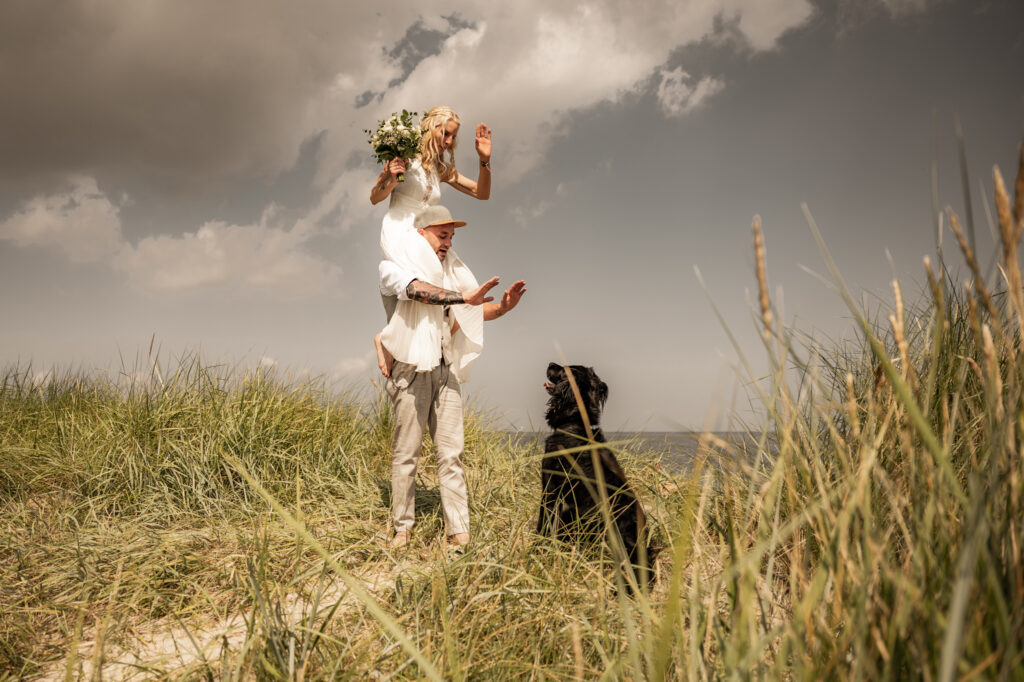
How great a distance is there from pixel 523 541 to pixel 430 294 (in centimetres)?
155

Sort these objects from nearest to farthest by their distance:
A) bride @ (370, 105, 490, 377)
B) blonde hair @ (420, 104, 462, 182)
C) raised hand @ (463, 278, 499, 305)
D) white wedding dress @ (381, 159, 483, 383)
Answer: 1. raised hand @ (463, 278, 499, 305)
2. white wedding dress @ (381, 159, 483, 383)
3. bride @ (370, 105, 490, 377)
4. blonde hair @ (420, 104, 462, 182)

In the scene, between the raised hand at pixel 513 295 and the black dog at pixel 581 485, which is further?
the raised hand at pixel 513 295

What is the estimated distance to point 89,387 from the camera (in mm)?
6418

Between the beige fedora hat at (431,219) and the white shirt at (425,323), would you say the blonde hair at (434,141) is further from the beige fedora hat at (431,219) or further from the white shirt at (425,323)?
the white shirt at (425,323)

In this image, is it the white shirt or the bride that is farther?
the bride

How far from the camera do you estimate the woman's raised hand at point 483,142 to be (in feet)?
12.9

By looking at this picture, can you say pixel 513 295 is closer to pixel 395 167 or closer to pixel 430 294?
pixel 430 294

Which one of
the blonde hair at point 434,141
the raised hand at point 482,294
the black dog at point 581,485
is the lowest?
the black dog at point 581,485

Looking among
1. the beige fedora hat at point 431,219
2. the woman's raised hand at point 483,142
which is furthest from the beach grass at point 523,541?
the woman's raised hand at point 483,142

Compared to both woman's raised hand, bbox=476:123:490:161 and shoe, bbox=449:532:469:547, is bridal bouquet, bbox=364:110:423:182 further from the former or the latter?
shoe, bbox=449:532:469:547

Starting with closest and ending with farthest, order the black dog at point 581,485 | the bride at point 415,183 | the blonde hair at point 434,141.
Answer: the black dog at point 581,485 → the bride at point 415,183 → the blonde hair at point 434,141

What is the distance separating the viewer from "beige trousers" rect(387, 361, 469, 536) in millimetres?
3340

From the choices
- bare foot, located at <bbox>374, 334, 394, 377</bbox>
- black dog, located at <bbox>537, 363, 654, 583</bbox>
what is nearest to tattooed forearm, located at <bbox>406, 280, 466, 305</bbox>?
bare foot, located at <bbox>374, 334, 394, 377</bbox>

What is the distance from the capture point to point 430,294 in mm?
3264
